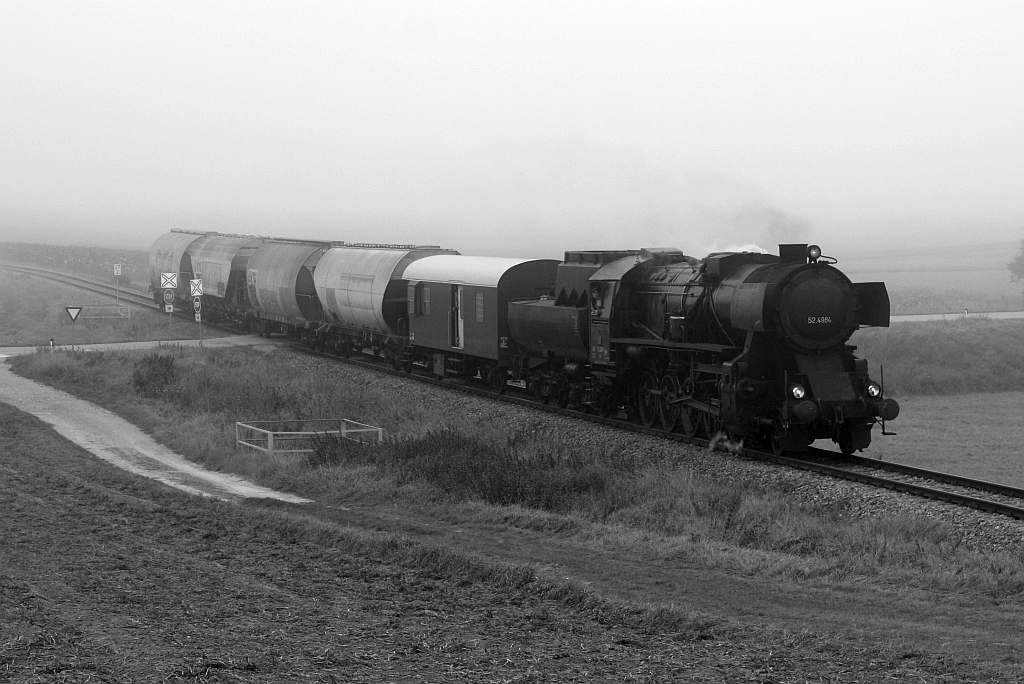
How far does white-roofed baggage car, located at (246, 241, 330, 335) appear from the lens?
41.3 m

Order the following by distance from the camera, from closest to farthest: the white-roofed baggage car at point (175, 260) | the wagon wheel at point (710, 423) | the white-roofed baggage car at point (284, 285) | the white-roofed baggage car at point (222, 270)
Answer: the wagon wheel at point (710, 423) < the white-roofed baggage car at point (284, 285) < the white-roofed baggage car at point (222, 270) < the white-roofed baggage car at point (175, 260)

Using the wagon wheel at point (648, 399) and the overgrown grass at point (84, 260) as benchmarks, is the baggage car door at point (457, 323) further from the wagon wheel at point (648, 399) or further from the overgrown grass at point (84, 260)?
the overgrown grass at point (84, 260)

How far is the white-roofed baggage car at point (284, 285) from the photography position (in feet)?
135

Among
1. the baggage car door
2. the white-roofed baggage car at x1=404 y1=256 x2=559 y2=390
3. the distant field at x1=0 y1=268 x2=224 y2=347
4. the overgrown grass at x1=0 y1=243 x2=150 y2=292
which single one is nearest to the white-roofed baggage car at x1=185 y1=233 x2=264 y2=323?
the distant field at x1=0 y1=268 x2=224 y2=347

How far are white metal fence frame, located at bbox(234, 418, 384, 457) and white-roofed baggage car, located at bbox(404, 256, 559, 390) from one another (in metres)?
4.70

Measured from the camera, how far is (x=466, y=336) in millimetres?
29594

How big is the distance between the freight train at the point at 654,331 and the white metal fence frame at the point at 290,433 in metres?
4.78

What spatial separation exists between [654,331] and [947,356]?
28.3 m

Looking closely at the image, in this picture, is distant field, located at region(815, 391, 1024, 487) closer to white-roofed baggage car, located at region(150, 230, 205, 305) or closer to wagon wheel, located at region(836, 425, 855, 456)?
wagon wheel, located at region(836, 425, 855, 456)

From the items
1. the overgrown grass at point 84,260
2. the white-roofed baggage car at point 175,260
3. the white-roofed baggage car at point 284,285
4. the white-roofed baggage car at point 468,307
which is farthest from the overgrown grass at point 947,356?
the overgrown grass at point 84,260

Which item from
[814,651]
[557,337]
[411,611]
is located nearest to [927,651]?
[814,651]

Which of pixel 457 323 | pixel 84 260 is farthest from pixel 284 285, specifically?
pixel 84 260

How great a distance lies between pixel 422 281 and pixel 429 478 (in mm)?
14503

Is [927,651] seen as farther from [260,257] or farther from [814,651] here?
[260,257]
